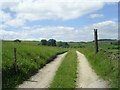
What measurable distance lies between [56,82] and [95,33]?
70.4ft

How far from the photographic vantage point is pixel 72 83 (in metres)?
18.7

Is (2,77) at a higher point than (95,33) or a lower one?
lower

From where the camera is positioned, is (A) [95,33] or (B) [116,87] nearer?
(B) [116,87]

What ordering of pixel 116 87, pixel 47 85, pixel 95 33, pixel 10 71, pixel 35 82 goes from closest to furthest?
pixel 116 87 → pixel 47 85 → pixel 35 82 → pixel 10 71 → pixel 95 33

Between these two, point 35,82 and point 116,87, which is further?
point 35,82

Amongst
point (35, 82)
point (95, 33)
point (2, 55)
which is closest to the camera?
point (35, 82)

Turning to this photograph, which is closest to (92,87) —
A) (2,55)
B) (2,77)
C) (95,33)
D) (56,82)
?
(56,82)

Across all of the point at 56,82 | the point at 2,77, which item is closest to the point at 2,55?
the point at 2,77

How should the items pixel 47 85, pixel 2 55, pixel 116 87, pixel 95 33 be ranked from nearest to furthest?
pixel 116 87 → pixel 47 85 → pixel 2 55 → pixel 95 33

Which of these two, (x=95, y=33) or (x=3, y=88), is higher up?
(x=95, y=33)

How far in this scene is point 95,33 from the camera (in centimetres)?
3962

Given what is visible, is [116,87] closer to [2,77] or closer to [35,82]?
[35,82]

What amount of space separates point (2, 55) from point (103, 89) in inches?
457

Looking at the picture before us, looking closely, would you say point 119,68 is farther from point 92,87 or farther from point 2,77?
point 2,77
